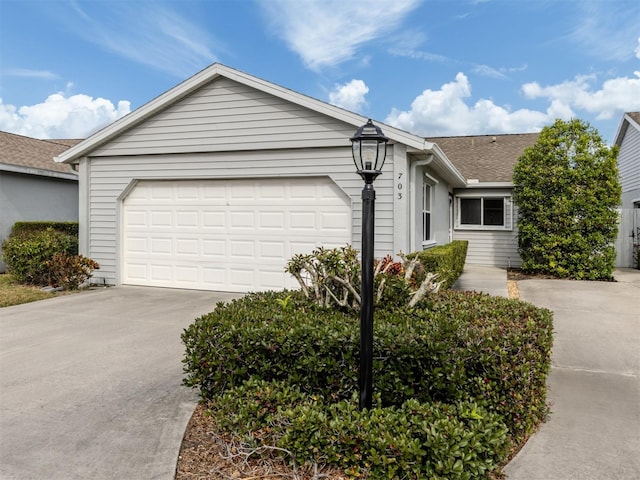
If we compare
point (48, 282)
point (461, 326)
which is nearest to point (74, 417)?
point (461, 326)

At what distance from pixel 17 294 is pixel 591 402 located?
9.87 m

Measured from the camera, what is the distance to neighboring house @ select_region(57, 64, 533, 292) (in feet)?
28.2

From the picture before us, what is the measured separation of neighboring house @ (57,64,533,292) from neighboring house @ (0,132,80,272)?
358 cm

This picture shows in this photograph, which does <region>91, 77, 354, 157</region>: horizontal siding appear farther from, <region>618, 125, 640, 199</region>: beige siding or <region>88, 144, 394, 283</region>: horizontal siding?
<region>618, 125, 640, 199</region>: beige siding

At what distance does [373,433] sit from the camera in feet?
8.70

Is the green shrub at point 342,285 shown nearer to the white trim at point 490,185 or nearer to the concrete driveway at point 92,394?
the concrete driveway at point 92,394

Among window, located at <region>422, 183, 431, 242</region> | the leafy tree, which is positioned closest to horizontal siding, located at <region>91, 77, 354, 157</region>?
window, located at <region>422, 183, 431, 242</region>

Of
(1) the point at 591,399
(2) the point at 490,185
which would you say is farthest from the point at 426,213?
(1) the point at 591,399

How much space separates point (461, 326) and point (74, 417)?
311cm

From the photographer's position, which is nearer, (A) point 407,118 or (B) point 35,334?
(B) point 35,334

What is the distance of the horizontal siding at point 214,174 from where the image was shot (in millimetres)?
8484

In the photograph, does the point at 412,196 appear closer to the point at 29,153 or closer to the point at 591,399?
the point at 591,399

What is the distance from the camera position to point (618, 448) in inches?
126

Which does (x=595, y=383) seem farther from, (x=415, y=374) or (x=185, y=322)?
(x=185, y=322)
